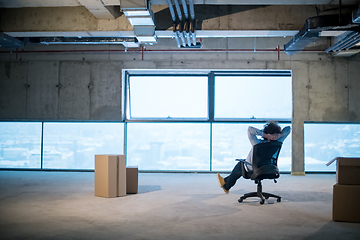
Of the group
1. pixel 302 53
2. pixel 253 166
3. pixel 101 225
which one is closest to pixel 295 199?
pixel 253 166

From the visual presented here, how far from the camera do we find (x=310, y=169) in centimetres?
816

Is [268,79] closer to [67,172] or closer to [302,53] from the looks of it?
[302,53]

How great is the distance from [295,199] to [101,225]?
2881 mm

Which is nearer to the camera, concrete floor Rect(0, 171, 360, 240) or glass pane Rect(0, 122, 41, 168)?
concrete floor Rect(0, 171, 360, 240)

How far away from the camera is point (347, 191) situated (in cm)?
341

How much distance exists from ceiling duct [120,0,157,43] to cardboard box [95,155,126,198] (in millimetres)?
2271

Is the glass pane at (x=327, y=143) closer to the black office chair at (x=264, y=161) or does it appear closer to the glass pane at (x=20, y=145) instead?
the black office chair at (x=264, y=161)

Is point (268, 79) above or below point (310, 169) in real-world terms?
above

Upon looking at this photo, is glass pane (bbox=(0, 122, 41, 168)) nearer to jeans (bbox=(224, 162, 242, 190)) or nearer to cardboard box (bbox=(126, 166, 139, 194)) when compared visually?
cardboard box (bbox=(126, 166, 139, 194))

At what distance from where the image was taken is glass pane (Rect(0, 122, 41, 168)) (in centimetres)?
847

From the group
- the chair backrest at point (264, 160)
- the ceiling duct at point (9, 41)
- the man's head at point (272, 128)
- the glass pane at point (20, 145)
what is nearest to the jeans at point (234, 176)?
the chair backrest at point (264, 160)

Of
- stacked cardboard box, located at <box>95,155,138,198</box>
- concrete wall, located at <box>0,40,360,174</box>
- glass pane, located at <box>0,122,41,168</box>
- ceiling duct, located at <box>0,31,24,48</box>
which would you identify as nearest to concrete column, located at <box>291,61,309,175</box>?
concrete wall, located at <box>0,40,360,174</box>

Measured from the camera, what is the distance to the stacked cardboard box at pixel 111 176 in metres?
4.63

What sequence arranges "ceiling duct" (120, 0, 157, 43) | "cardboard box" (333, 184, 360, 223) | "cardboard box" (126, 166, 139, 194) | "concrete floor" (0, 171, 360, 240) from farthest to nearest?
"cardboard box" (126, 166, 139, 194), "ceiling duct" (120, 0, 157, 43), "cardboard box" (333, 184, 360, 223), "concrete floor" (0, 171, 360, 240)
